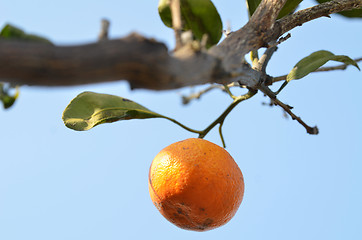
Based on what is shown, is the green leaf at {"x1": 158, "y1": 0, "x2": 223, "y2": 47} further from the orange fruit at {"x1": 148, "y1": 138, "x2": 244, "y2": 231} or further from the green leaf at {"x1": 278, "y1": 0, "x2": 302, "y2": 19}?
the orange fruit at {"x1": 148, "y1": 138, "x2": 244, "y2": 231}

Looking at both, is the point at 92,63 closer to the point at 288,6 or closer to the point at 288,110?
the point at 288,110

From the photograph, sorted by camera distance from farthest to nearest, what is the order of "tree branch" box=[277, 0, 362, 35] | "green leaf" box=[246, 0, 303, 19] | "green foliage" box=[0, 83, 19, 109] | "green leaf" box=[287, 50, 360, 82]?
"green leaf" box=[246, 0, 303, 19] → "green leaf" box=[287, 50, 360, 82] → "tree branch" box=[277, 0, 362, 35] → "green foliage" box=[0, 83, 19, 109]

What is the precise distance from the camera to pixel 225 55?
3.29ft

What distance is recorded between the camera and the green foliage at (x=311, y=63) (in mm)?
1570

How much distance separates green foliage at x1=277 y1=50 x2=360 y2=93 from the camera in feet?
5.15

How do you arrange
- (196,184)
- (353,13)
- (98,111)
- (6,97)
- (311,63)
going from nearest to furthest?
(6,97), (196,184), (311,63), (98,111), (353,13)

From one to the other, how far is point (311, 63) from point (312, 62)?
16mm

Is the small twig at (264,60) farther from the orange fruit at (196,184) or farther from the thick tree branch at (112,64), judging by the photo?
the thick tree branch at (112,64)

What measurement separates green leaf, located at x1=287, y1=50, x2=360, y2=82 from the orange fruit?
0.42 metres

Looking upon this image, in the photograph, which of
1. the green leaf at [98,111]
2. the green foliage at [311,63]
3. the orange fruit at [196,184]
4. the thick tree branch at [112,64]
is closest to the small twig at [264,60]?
the green foliage at [311,63]

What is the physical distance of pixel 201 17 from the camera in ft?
5.44

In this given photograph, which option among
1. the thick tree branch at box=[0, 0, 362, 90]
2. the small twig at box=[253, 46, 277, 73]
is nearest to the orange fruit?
the small twig at box=[253, 46, 277, 73]

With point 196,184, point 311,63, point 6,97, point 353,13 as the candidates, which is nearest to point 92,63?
point 6,97

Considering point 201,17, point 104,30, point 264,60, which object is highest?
point 104,30
